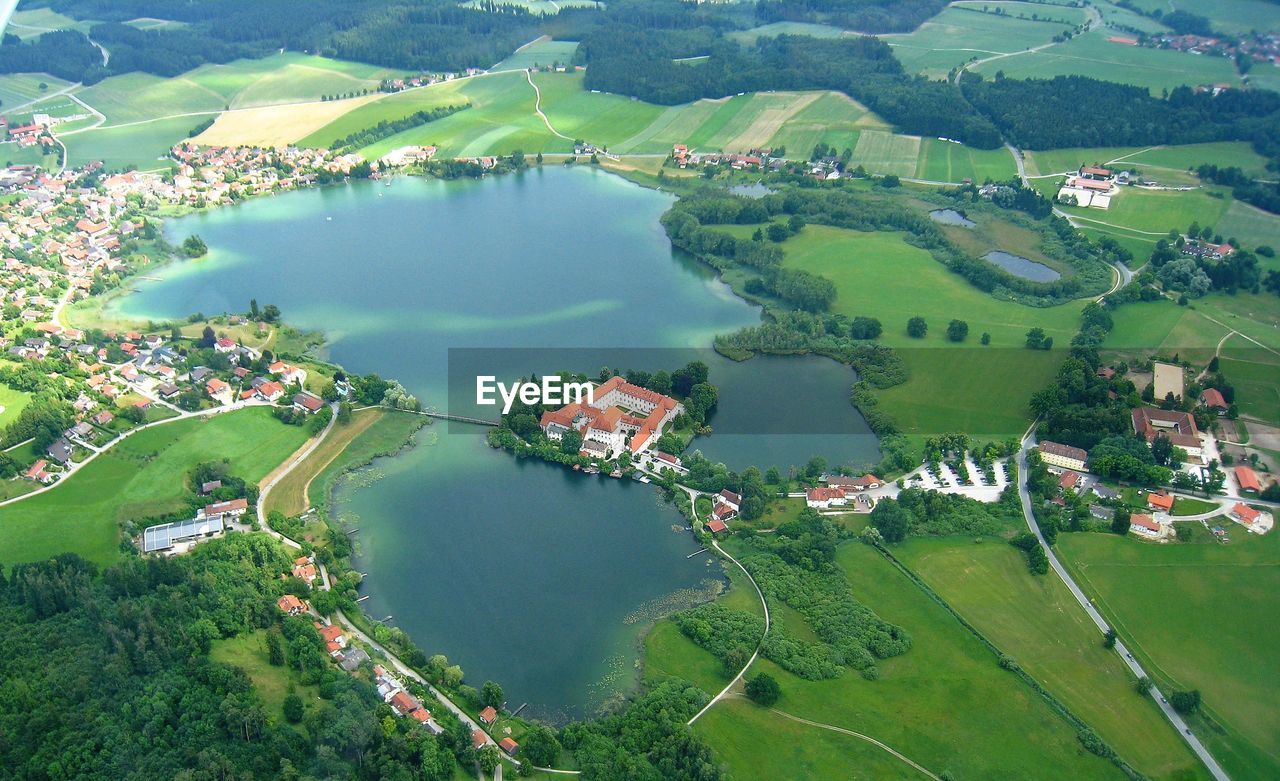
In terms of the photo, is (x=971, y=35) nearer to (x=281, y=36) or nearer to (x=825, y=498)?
(x=281, y=36)

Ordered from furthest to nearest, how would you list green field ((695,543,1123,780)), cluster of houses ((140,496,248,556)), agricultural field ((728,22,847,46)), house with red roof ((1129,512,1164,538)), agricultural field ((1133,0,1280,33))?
agricultural field ((728,22,847,46)) < agricultural field ((1133,0,1280,33)) < house with red roof ((1129,512,1164,538)) < cluster of houses ((140,496,248,556)) < green field ((695,543,1123,780))

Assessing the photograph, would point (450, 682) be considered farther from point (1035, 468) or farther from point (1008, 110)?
point (1008, 110)

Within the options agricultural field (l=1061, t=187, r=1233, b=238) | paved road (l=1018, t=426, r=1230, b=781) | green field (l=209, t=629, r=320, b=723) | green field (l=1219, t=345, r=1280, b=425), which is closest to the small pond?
agricultural field (l=1061, t=187, r=1233, b=238)

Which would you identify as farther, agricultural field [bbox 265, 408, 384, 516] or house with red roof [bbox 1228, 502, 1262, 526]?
agricultural field [bbox 265, 408, 384, 516]

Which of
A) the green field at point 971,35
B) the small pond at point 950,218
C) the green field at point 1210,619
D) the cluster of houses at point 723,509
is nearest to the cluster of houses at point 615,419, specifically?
the cluster of houses at point 723,509

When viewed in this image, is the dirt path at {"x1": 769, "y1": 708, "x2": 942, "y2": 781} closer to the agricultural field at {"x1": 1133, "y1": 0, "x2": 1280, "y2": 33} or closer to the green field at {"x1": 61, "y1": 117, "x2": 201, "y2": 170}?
the green field at {"x1": 61, "y1": 117, "x2": 201, "y2": 170}

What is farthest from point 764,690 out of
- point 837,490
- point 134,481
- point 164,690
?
point 134,481

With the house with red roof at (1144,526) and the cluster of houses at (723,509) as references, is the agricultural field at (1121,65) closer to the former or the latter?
the house with red roof at (1144,526)
